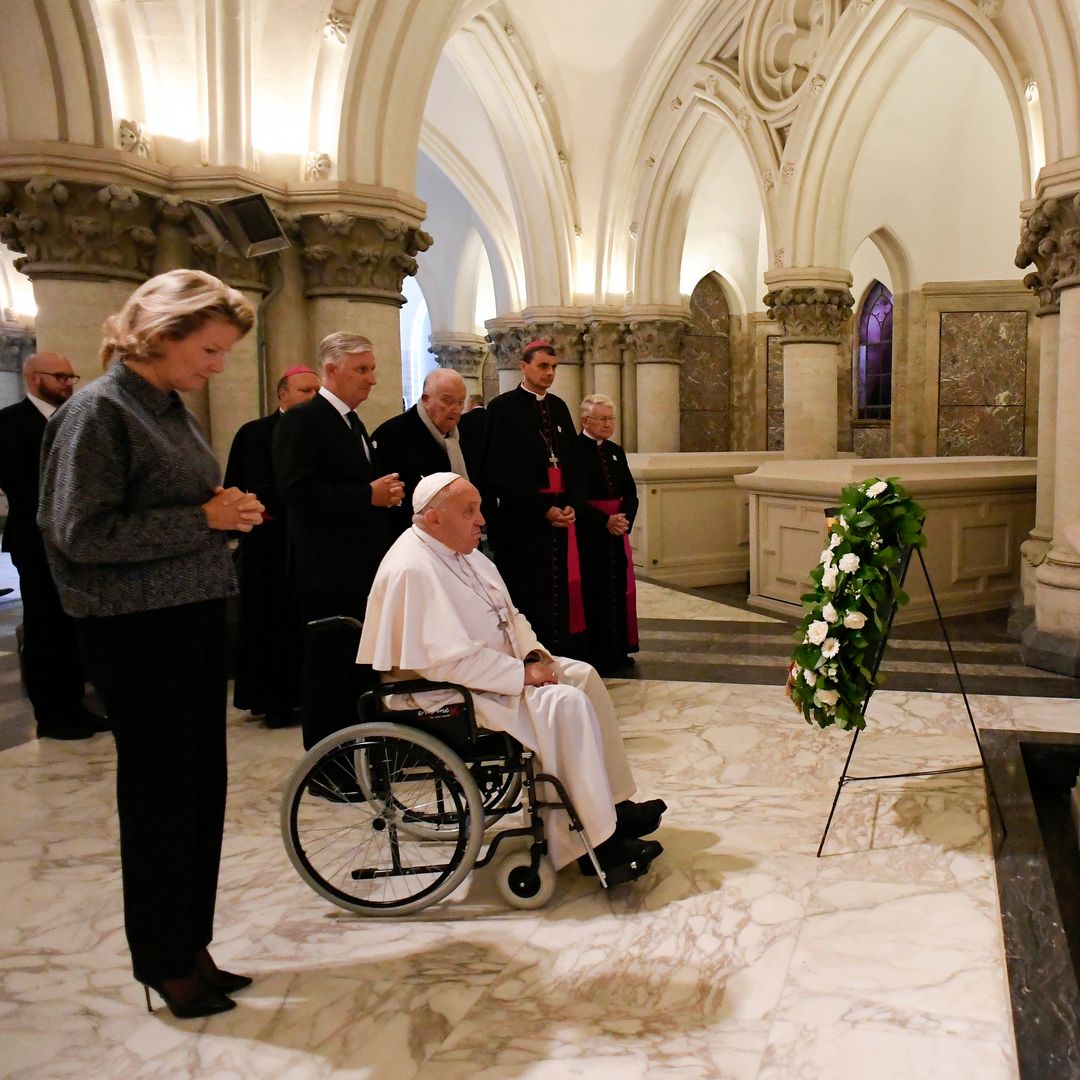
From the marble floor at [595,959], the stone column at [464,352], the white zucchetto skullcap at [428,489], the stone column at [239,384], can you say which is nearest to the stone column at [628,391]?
the stone column at [464,352]

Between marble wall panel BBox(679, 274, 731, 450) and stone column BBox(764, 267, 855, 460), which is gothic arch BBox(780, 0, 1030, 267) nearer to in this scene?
stone column BBox(764, 267, 855, 460)

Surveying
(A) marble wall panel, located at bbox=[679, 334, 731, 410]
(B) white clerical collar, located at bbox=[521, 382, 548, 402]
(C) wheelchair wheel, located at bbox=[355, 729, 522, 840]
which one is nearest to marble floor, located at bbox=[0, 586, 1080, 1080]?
(C) wheelchair wheel, located at bbox=[355, 729, 522, 840]

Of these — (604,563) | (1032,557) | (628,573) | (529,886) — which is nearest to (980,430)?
(1032,557)

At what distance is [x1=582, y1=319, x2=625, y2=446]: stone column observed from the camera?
476 inches

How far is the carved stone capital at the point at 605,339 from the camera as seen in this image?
39.6 ft

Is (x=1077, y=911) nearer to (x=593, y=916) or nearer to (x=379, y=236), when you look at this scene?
(x=593, y=916)

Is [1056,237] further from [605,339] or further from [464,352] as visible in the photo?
[464,352]

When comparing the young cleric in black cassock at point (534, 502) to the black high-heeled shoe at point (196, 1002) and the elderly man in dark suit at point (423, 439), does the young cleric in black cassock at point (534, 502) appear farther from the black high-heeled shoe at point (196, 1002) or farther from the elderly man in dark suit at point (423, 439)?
the black high-heeled shoe at point (196, 1002)

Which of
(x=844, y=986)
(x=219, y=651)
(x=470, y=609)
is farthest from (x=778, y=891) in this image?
(x=219, y=651)

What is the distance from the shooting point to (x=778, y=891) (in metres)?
2.78

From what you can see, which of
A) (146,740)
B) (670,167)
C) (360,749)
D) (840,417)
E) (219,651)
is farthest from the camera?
(840,417)

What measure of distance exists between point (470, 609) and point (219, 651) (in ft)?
2.40

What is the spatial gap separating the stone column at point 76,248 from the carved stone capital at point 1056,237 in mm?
4658

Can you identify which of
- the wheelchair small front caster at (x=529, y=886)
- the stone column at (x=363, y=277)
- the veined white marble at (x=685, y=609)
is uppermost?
the stone column at (x=363, y=277)
